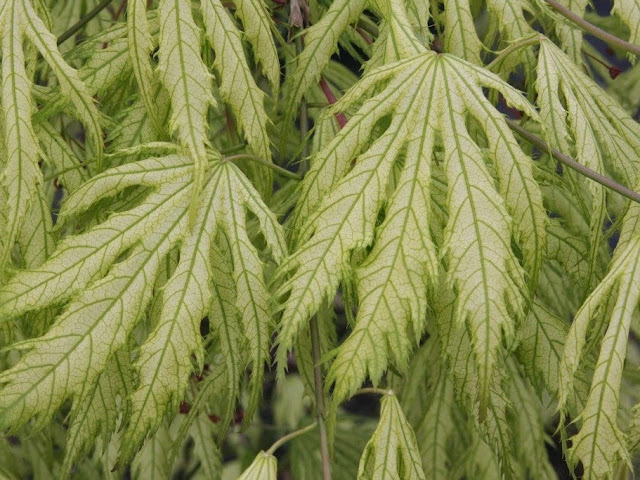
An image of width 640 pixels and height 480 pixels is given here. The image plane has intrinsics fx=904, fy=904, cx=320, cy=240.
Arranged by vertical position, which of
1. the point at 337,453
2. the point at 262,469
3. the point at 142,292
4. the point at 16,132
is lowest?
the point at 337,453

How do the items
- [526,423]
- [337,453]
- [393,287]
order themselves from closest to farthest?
[393,287] → [526,423] → [337,453]

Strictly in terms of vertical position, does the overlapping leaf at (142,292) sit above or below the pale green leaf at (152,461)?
above

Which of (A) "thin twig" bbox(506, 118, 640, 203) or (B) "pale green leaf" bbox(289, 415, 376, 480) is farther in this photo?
(B) "pale green leaf" bbox(289, 415, 376, 480)

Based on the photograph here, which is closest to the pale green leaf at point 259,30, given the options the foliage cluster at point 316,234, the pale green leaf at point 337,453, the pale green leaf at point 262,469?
the foliage cluster at point 316,234

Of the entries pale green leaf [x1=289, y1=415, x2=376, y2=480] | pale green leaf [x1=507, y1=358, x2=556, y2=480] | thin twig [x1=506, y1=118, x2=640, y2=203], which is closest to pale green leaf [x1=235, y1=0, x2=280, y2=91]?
thin twig [x1=506, y1=118, x2=640, y2=203]

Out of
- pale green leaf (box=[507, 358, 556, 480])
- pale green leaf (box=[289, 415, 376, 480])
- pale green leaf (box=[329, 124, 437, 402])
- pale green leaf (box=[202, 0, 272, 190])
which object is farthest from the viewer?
pale green leaf (box=[289, 415, 376, 480])

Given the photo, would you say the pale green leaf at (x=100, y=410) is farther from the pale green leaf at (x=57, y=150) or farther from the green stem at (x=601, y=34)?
the green stem at (x=601, y=34)

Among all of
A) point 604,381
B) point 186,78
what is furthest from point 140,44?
point 604,381

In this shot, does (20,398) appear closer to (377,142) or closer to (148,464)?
(377,142)

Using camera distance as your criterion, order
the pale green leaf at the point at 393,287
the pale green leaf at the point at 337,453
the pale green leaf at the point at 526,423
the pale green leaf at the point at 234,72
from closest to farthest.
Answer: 1. the pale green leaf at the point at 393,287
2. the pale green leaf at the point at 234,72
3. the pale green leaf at the point at 526,423
4. the pale green leaf at the point at 337,453

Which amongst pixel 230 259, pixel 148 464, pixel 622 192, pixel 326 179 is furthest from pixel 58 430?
pixel 622 192

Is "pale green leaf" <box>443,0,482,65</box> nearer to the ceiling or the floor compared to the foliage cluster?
nearer to the ceiling

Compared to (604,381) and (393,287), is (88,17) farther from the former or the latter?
(604,381)

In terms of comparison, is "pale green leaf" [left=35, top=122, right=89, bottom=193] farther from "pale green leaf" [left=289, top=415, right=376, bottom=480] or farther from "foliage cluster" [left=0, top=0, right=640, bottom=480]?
"pale green leaf" [left=289, top=415, right=376, bottom=480]
